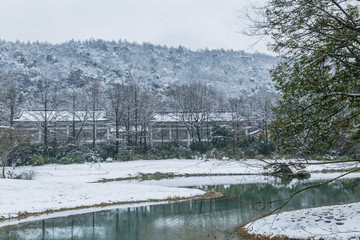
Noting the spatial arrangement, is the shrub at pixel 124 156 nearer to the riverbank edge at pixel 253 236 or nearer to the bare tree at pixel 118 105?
the bare tree at pixel 118 105

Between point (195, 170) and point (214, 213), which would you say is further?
point (195, 170)

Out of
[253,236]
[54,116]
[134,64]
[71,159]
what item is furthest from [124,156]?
[134,64]

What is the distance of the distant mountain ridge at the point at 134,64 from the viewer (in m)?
98.7

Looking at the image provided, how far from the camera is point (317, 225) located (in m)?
9.34

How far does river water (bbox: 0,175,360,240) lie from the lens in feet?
37.6

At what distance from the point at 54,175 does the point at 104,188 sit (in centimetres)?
981

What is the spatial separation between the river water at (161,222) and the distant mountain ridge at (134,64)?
2919 inches

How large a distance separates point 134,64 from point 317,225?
11934 centimetres

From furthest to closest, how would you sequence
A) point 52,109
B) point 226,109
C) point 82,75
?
1. point 82,75
2. point 226,109
3. point 52,109

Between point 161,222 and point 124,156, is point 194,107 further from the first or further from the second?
point 161,222

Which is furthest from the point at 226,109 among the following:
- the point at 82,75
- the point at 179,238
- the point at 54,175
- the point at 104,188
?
the point at 82,75

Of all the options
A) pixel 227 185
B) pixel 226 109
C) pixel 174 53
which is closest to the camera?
pixel 227 185

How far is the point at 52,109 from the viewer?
41.4m

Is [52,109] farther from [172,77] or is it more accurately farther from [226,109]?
[172,77]
